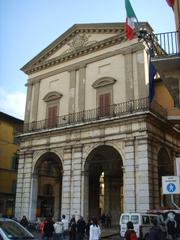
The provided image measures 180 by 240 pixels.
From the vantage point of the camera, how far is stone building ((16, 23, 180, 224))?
21.8m

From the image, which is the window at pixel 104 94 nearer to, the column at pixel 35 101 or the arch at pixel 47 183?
the arch at pixel 47 183

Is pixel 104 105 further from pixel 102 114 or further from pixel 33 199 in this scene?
pixel 33 199

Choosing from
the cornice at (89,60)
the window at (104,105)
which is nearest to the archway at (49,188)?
the cornice at (89,60)

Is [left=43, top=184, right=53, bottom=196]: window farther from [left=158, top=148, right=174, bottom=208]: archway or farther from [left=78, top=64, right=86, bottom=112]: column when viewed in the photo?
[left=158, top=148, right=174, bottom=208]: archway

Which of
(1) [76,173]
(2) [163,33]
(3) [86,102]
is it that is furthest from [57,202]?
(2) [163,33]

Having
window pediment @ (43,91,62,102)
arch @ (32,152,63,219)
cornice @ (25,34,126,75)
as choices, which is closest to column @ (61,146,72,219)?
arch @ (32,152,63,219)

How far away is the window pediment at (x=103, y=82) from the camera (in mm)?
24853

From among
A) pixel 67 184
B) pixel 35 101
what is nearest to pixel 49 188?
pixel 35 101

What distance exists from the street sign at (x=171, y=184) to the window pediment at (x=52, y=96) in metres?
17.3

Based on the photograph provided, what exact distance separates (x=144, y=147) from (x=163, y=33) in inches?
432

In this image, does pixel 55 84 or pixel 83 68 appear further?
pixel 55 84

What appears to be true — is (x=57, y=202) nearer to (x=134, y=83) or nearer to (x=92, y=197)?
(x=92, y=197)

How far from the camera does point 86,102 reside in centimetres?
2583

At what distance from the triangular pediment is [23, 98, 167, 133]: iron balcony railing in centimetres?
515
